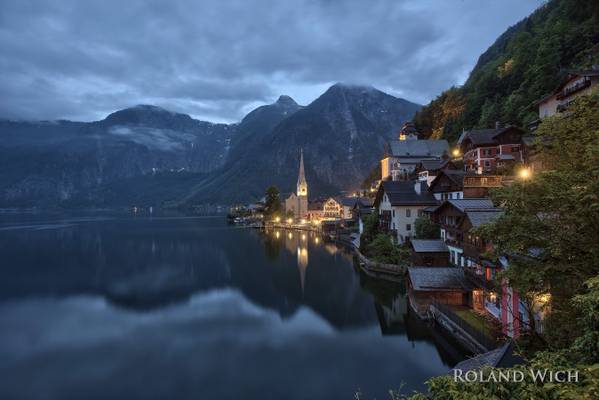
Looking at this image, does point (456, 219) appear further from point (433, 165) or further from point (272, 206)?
point (272, 206)

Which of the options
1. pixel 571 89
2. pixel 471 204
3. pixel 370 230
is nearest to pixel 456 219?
pixel 471 204

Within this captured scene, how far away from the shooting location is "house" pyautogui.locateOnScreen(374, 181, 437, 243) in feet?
201

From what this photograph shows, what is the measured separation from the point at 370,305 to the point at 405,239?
19.3 meters

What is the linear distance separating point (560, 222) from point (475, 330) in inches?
553

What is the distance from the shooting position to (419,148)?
10062 cm

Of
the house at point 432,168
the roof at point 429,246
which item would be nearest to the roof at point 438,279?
the roof at point 429,246

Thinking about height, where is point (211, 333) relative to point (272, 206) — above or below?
below

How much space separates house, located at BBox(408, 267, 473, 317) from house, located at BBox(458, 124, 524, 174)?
119 feet

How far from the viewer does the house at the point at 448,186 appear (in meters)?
53.6

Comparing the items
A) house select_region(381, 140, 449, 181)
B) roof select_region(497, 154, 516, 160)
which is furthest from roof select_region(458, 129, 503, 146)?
house select_region(381, 140, 449, 181)

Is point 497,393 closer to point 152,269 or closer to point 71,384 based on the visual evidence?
point 71,384

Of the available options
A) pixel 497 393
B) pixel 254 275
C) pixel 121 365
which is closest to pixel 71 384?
pixel 121 365

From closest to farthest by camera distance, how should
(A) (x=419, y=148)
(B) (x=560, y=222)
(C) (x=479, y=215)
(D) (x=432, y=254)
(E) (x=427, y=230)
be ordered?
(B) (x=560, y=222), (C) (x=479, y=215), (D) (x=432, y=254), (E) (x=427, y=230), (A) (x=419, y=148)

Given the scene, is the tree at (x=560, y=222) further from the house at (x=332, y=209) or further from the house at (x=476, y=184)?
the house at (x=332, y=209)
